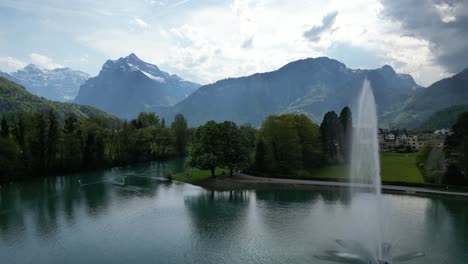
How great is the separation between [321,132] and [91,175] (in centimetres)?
6378

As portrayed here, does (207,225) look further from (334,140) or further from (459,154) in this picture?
(334,140)

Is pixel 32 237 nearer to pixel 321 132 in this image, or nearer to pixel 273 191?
pixel 273 191

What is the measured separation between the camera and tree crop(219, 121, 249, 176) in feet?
269

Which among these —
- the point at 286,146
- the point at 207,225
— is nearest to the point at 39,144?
the point at 286,146

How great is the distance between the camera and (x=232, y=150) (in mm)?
81938

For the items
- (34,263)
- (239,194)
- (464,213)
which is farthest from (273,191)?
(34,263)

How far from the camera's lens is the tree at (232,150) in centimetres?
8188

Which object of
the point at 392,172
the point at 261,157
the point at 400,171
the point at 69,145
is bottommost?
the point at 392,172

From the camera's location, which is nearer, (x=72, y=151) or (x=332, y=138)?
(x=332, y=138)

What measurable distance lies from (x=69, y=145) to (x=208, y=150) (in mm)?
45893

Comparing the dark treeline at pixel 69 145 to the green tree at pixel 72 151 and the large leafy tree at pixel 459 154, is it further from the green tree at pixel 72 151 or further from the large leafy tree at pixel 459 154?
the large leafy tree at pixel 459 154

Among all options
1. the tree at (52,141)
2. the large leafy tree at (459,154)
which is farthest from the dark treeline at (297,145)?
the tree at (52,141)

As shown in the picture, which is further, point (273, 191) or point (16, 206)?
point (273, 191)

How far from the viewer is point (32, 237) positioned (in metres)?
45.4
